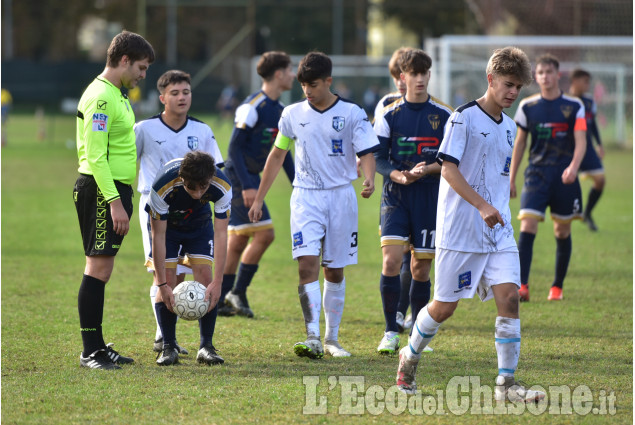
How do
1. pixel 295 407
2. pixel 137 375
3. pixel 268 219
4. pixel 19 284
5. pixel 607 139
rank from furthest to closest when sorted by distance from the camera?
pixel 607 139 → pixel 19 284 → pixel 268 219 → pixel 137 375 → pixel 295 407

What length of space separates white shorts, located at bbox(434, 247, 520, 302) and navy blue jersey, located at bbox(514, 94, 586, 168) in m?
3.51

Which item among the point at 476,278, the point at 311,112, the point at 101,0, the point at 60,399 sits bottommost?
the point at 60,399

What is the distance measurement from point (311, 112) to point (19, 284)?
4.09 meters

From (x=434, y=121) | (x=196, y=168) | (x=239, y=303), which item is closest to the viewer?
(x=196, y=168)

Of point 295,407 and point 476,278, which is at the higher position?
point 476,278

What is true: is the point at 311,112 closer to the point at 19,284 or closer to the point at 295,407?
the point at 295,407

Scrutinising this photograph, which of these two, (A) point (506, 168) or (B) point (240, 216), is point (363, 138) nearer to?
(A) point (506, 168)

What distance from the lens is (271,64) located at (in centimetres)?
746

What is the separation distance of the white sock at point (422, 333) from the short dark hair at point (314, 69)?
192cm

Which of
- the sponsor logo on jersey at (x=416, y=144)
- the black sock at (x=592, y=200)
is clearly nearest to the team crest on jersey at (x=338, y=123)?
the sponsor logo on jersey at (x=416, y=144)

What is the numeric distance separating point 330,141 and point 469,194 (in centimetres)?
161

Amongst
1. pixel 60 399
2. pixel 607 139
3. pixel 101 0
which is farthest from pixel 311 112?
pixel 101 0

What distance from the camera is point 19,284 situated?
857cm

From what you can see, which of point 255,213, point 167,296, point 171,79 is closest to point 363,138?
point 255,213
